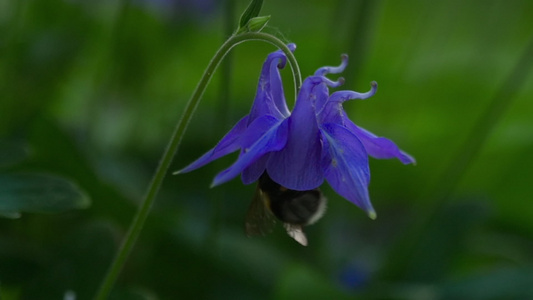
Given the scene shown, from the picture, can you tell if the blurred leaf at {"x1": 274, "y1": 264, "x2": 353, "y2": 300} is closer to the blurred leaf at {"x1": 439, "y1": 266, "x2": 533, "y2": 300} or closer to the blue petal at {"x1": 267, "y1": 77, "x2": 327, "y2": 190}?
the blurred leaf at {"x1": 439, "y1": 266, "x2": 533, "y2": 300}

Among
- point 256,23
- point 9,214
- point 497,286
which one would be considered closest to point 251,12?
point 256,23

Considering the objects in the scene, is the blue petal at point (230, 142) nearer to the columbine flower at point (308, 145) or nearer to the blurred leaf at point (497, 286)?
the columbine flower at point (308, 145)

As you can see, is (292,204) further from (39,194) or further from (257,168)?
(39,194)

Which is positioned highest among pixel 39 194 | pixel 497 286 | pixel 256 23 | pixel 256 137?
pixel 256 23

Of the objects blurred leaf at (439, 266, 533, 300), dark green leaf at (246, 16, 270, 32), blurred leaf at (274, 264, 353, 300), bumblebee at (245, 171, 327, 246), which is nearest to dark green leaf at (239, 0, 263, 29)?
dark green leaf at (246, 16, 270, 32)

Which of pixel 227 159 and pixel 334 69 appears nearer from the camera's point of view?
pixel 334 69

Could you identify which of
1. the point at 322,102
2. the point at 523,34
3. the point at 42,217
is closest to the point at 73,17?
the point at 42,217

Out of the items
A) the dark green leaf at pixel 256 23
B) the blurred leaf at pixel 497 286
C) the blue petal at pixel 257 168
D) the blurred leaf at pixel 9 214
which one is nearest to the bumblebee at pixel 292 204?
the blue petal at pixel 257 168

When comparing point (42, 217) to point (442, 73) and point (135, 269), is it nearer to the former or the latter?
point (135, 269)
